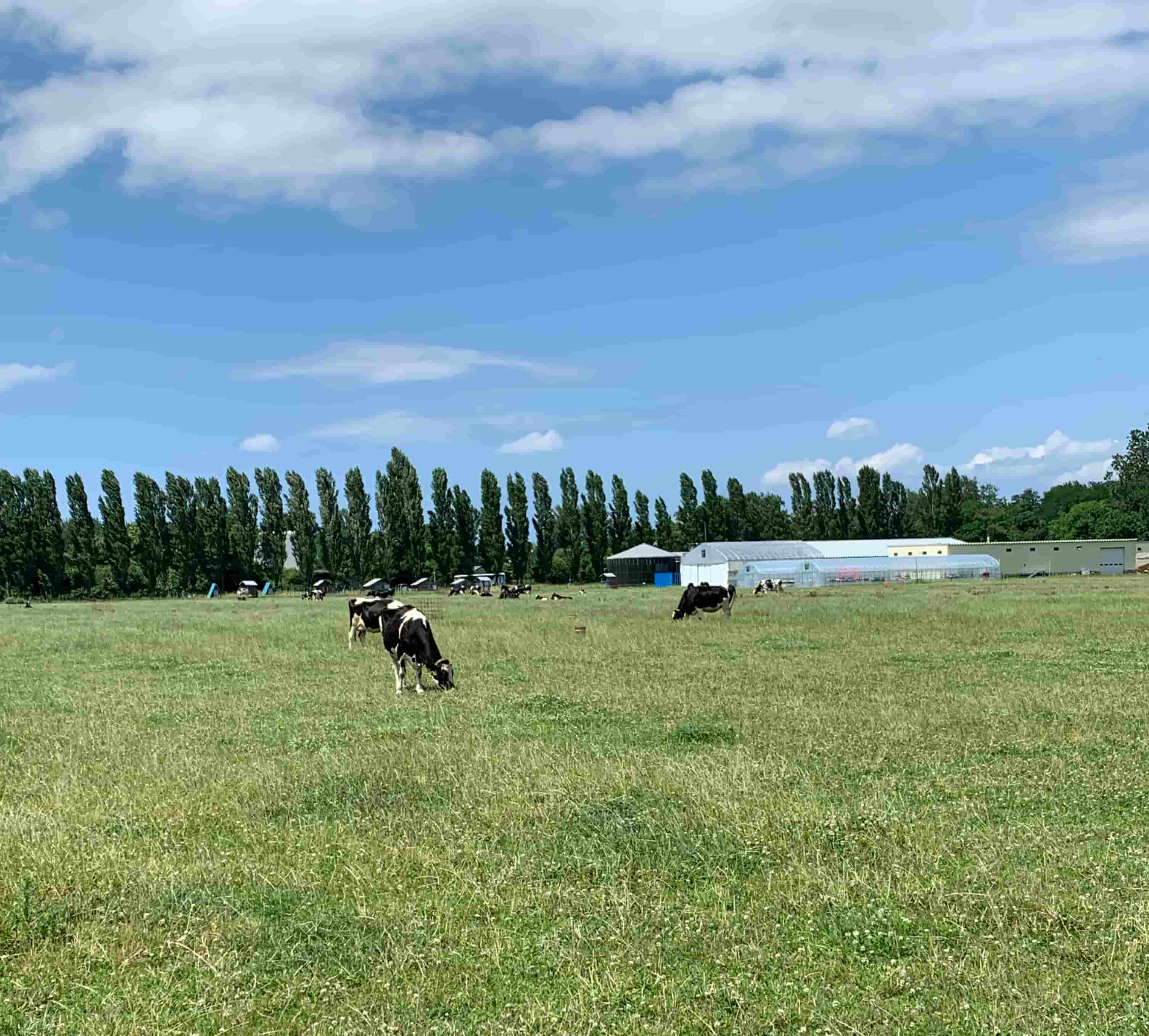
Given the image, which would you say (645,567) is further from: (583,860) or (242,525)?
(583,860)

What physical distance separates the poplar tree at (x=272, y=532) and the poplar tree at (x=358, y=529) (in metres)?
5.69

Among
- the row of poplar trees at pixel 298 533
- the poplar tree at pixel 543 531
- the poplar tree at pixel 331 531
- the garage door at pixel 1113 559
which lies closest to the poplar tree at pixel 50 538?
the row of poplar trees at pixel 298 533

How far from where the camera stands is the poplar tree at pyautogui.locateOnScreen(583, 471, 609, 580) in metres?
102

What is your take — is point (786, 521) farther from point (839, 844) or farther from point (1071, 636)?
point (839, 844)

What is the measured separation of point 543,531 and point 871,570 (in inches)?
1220

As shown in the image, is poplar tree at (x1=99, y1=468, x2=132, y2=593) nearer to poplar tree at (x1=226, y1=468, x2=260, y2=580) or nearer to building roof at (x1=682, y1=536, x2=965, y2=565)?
poplar tree at (x1=226, y1=468, x2=260, y2=580)

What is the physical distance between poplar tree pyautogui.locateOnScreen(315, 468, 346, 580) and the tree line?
106 millimetres

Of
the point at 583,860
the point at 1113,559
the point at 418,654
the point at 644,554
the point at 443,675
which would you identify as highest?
the point at 644,554

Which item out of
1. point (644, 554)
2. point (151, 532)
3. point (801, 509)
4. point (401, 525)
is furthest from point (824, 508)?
point (151, 532)

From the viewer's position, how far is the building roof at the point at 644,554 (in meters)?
99.0

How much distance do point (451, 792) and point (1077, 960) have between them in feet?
19.6

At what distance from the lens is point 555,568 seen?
100 meters

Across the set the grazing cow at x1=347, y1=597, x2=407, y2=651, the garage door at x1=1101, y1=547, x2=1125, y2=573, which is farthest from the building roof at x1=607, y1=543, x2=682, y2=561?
the grazing cow at x1=347, y1=597, x2=407, y2=651

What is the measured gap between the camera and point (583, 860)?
8.25 meters
